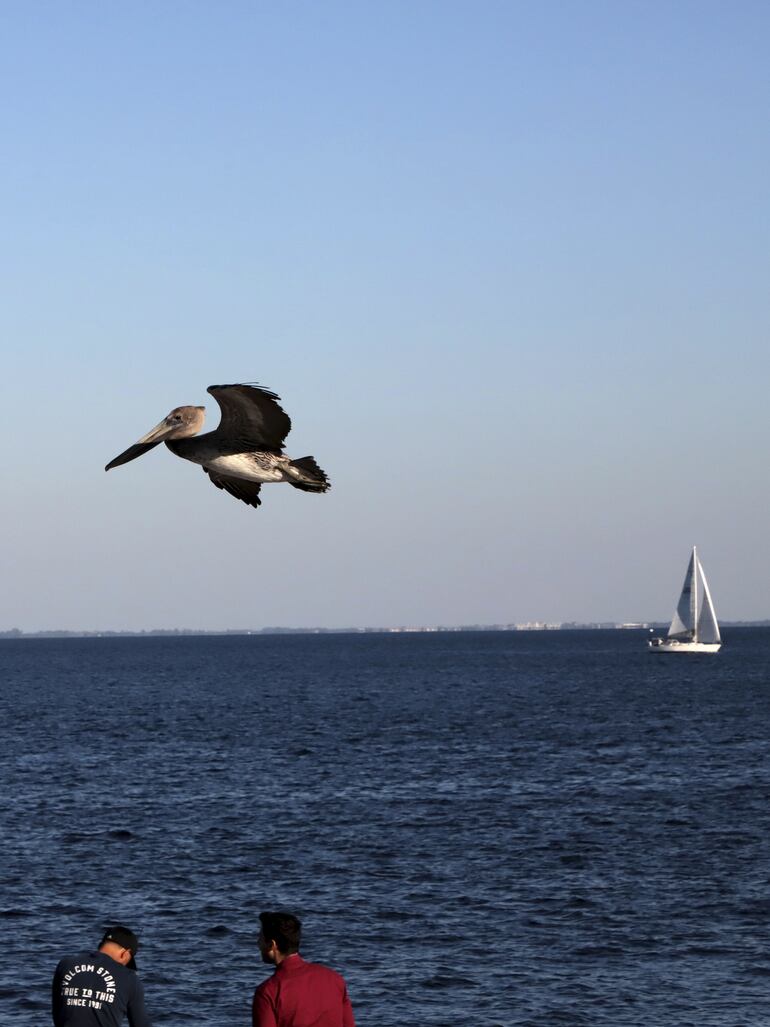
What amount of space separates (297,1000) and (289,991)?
8 centimetres

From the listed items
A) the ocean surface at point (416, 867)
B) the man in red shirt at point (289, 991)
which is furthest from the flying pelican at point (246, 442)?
the ocean surface at point (416, 867)

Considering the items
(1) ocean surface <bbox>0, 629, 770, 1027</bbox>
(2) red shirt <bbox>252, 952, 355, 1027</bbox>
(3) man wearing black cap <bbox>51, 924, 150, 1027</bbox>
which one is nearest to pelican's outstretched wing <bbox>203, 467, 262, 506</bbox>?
(2) red shirt <bbox>252, 952, 355, 1027</bbox>

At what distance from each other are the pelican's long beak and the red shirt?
203 inches

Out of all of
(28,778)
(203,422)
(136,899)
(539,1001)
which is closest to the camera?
(203,422)

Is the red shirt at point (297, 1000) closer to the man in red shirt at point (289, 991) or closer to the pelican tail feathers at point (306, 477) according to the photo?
the man in red shirt at point (289, 991)

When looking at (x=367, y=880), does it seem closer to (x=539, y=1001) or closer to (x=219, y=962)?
(x=219, y=962)

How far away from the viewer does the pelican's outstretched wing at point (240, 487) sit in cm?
672

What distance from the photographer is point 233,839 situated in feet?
194

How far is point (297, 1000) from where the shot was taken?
32.9 feet

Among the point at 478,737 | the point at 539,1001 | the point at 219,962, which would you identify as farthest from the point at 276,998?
the point at 478,737

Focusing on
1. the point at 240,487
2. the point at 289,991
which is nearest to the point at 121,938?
the point at 289,991

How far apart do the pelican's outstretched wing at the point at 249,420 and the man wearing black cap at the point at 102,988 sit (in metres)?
5.87

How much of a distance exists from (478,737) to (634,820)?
133ft

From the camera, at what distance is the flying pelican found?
634 cm
